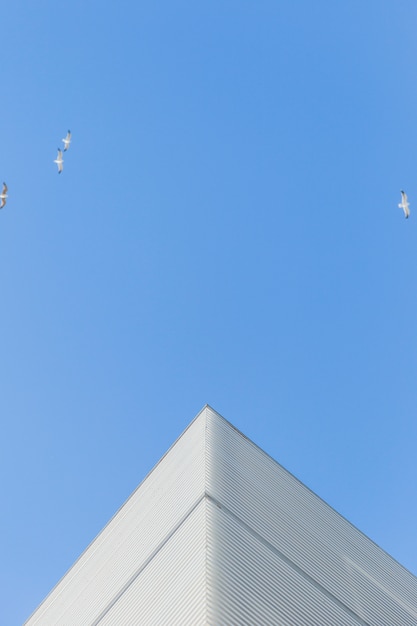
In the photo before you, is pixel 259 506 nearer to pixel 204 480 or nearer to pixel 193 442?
pixel 204 480

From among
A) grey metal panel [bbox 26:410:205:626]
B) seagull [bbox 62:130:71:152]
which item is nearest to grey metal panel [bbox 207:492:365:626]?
grey metal panel [bbox 26:410:205:626]

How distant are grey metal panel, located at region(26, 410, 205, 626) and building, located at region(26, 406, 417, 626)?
0.13m

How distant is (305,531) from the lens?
50.0 meters

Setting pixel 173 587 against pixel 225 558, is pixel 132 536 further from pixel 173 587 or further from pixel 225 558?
pixel 225 558

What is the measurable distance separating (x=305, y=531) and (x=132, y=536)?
1244 centimetres

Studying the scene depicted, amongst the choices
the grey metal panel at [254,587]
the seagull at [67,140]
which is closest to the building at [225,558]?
the grey metal panel at [254,587]

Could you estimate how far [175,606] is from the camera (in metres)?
34.0

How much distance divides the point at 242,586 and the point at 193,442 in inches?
992

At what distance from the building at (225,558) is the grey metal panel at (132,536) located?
0.13m

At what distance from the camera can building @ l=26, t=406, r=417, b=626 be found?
3478 cm

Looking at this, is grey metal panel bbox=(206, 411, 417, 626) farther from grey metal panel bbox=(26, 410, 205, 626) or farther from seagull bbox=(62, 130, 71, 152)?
seagull bbox=(62, 130, 71, 152)

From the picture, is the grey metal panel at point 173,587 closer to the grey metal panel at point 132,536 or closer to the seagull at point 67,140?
the grey metal panel at point 132,536

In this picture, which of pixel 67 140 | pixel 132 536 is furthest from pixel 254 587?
pixel 67 140

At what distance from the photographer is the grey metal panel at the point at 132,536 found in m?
45.8
